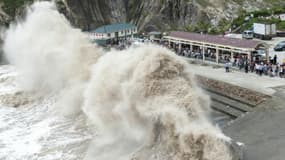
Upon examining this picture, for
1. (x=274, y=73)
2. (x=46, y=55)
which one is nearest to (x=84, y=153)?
(x=274, y=73)

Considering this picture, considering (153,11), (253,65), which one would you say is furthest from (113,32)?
(253,65)

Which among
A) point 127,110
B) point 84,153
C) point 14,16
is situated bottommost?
point 84,153

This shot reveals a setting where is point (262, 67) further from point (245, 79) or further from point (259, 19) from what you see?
point (259, 19)

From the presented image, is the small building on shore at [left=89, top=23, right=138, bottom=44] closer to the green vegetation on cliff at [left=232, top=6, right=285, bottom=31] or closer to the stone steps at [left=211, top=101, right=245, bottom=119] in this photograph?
the green vegetation on cliff at [left=232, top=6, right=285, bottom=31]

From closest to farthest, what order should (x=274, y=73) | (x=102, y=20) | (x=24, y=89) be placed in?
1. (x=274, y=73)
2. (x=24, y=89)
3. (x=102, y=20)

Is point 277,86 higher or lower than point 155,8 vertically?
lower

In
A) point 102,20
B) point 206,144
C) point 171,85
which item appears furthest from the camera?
point 102,20

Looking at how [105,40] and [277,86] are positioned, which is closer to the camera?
[277,86]

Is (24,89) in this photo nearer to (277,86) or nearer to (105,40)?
(277,86)
